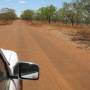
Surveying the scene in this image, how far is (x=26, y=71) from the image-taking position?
3117mm

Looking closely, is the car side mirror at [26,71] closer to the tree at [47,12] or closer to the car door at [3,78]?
the car door at [3,78]

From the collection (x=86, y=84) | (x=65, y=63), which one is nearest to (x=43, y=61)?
(x=65, y=63)

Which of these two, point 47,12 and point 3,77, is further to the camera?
point 47,12

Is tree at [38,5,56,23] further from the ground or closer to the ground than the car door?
closer to the ground

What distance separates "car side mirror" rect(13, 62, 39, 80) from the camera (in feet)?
9.89

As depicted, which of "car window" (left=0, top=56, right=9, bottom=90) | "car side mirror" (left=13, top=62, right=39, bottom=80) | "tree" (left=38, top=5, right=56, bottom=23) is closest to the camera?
"car window" (left=0, top=56, right=9, bottom=90)

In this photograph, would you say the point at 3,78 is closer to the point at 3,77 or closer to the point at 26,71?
the point at 3,77

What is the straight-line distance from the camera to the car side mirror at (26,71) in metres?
3.01

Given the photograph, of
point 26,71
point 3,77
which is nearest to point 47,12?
point 26,71

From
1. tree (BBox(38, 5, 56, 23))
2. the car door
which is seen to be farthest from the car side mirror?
tree (BBox(38, 5, 56, 23))

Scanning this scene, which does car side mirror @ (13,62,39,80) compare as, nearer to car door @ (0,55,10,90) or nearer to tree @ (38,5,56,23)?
car door @ (0,55,10,90)

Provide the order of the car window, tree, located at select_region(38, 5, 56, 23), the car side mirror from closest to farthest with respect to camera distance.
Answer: the car window < the car side mirror < tree, located at select_region(38, 5, 56, 23)

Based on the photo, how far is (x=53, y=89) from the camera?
7828mm

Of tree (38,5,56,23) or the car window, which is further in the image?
tree (38,5,56,23)
